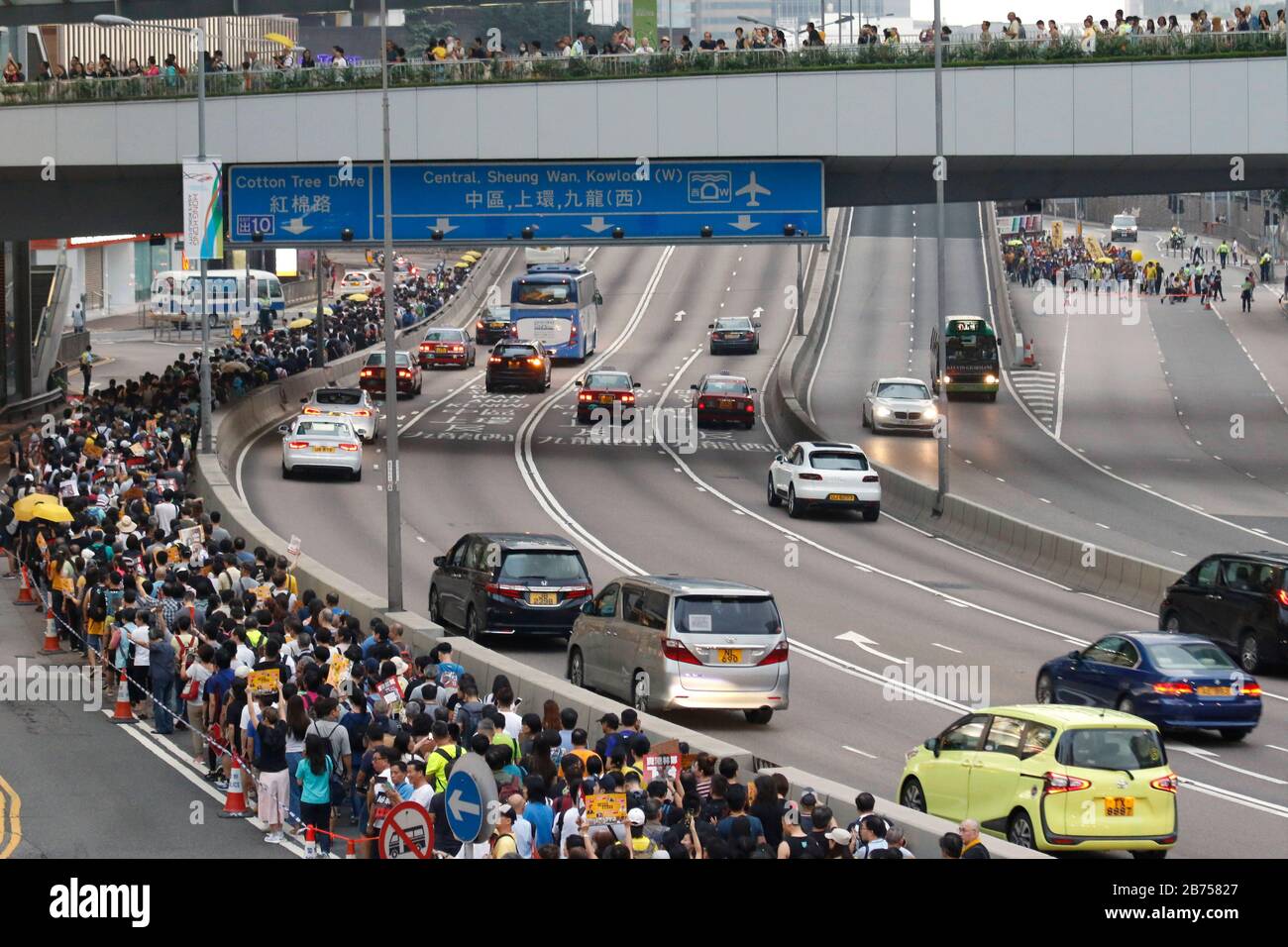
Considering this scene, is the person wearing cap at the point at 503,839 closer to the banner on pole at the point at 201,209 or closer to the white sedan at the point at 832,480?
the white sedan at the point at 832,480

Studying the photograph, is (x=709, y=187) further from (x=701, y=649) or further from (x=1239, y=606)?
(x=701, y=649)

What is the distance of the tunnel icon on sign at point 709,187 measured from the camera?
44375 mm

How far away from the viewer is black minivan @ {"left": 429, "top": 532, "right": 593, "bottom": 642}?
2608 centimetres

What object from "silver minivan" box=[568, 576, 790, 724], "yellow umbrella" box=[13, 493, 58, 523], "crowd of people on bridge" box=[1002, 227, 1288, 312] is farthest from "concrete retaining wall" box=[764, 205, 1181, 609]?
"crowd of people on bridge" box=[1002, 227, 1288, 312]

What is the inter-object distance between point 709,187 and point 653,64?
3080mm

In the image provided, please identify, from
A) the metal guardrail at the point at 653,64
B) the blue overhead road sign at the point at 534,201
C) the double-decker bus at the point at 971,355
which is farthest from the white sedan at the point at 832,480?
the double-decker bus at the point at 971,355

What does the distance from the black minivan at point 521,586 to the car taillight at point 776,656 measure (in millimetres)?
4864

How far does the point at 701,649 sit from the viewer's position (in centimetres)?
2167

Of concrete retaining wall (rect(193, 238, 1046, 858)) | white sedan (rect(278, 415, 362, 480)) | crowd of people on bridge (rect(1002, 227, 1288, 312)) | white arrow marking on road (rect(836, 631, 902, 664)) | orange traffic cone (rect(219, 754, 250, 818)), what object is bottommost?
white arrow marking on road (rect(836, 631, 902, 664))

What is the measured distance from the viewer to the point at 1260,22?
42219 mm

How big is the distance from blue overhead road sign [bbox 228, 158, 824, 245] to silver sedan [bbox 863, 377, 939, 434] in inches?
385

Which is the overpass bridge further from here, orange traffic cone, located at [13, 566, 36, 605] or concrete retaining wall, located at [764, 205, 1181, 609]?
orange traffic cone, located at [13, 566, 36, 605]
